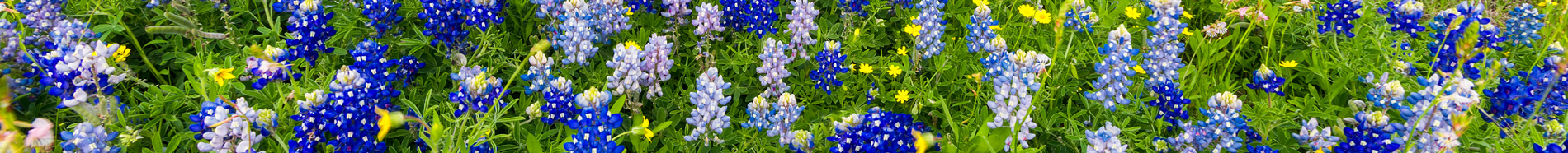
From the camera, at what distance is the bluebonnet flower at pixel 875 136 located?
7.61ft

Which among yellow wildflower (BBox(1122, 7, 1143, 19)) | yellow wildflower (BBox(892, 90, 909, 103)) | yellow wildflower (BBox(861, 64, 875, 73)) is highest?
yellow wildflower (BBox(861, 64, 875, 73))

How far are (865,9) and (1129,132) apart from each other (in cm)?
138

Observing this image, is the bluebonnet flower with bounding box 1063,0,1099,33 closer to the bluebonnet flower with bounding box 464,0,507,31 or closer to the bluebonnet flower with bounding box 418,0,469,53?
the bluebonnet flower with bounding box 464,0,507,31

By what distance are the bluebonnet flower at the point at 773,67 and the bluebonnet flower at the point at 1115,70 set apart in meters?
0.91

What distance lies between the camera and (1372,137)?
2.27 meters

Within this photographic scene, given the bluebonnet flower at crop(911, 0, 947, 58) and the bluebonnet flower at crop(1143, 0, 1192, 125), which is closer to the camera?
the bluebonnet flower at crop(1143, 0, 1192, 125)

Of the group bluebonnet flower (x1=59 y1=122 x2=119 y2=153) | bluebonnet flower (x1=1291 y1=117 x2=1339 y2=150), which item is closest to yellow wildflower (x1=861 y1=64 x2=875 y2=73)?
bluebonnet flower (x1=1291 y1=117 x2=1339 y2=150)

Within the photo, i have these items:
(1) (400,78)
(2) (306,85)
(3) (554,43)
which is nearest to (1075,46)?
(3) (554,43)

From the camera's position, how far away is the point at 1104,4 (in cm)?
388

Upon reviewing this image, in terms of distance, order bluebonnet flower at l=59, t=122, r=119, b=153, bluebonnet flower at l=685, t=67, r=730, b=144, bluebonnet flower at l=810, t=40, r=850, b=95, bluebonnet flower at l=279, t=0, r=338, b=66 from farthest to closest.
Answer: bluebonnet flower at l=810, t=40, r=850, b=95
bluebonnet flower at l=279, t=0, r=338, b=66
bluebonnet flower at l=685, t=67, r=730, b=144
bluebonnet flower at l=59, t=122, r=119, b=153

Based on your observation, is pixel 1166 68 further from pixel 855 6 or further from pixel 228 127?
pixel 228 127

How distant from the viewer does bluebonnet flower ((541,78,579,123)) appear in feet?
8.25

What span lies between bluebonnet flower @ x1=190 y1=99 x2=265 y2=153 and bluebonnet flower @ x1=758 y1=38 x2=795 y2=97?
1.38 meters

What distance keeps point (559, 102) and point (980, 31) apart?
1.44m
